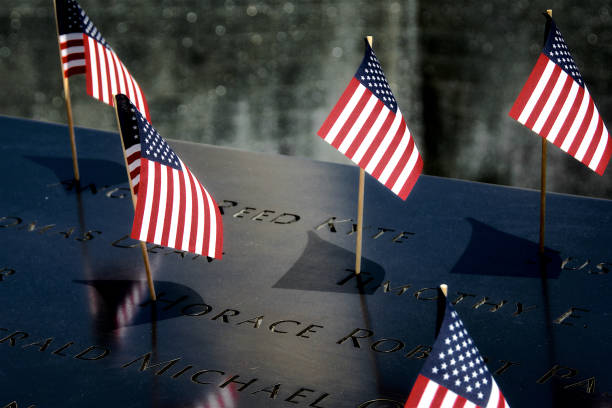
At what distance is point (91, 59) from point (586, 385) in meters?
3.55

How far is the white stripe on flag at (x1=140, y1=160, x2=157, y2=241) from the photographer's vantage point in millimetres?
4887

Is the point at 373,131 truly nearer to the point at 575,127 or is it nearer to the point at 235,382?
the point at 575,127

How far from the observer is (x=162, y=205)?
4.96m

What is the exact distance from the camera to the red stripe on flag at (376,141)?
5184 mm

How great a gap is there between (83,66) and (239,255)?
1.69 metres

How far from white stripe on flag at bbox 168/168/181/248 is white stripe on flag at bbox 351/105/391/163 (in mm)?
902

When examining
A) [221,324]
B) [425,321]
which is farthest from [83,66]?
[425,321]

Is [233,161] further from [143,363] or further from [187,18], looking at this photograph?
[187,18]

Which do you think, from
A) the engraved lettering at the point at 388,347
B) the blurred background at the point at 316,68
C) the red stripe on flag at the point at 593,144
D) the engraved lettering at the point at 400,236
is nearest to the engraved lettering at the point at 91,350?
the engraved lettering at the point at 388,347

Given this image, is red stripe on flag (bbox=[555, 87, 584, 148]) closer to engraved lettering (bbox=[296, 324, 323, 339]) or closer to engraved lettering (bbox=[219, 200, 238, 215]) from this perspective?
engraved lettering (bbox=[296, 324, 323, 339])

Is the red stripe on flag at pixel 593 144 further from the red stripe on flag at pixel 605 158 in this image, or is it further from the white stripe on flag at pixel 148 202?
the white stripe on flag at pixel 148 202

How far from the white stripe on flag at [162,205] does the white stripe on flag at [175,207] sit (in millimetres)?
48

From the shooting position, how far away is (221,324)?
199 inches

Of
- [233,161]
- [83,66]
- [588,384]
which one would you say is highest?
[83,66]
